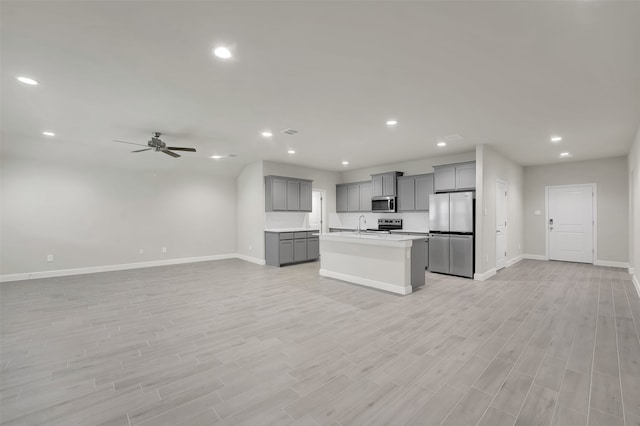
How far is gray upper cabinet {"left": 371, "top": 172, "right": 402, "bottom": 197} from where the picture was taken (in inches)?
288

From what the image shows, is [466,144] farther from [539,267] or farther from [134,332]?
[134,332]

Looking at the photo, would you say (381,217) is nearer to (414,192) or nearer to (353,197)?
(353,197)

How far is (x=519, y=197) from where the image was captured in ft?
25.1

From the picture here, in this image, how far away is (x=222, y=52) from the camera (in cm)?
236

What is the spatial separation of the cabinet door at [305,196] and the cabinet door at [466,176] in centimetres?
388

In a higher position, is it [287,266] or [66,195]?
[66,195]

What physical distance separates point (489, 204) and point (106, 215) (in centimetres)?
871

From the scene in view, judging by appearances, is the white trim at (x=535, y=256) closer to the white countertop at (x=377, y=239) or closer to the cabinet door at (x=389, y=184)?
the cabinet door at (x=389, y=184)

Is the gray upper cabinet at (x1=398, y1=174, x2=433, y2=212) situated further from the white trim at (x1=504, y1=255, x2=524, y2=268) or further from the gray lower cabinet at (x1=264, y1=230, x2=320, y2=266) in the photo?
the gray lower cabinet at (x1=264, y1=230, x2=320, y2=266)

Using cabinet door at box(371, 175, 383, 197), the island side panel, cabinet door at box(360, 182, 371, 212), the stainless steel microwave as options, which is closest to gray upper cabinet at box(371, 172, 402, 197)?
cabinet door at box(371, 175, 383, 197)

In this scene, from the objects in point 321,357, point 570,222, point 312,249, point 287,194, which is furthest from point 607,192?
point 321,357

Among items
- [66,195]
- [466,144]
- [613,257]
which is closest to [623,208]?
[613,257]

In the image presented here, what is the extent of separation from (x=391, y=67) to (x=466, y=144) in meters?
3.63

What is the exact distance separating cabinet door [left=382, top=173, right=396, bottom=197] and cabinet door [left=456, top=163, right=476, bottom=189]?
5.59 ft
